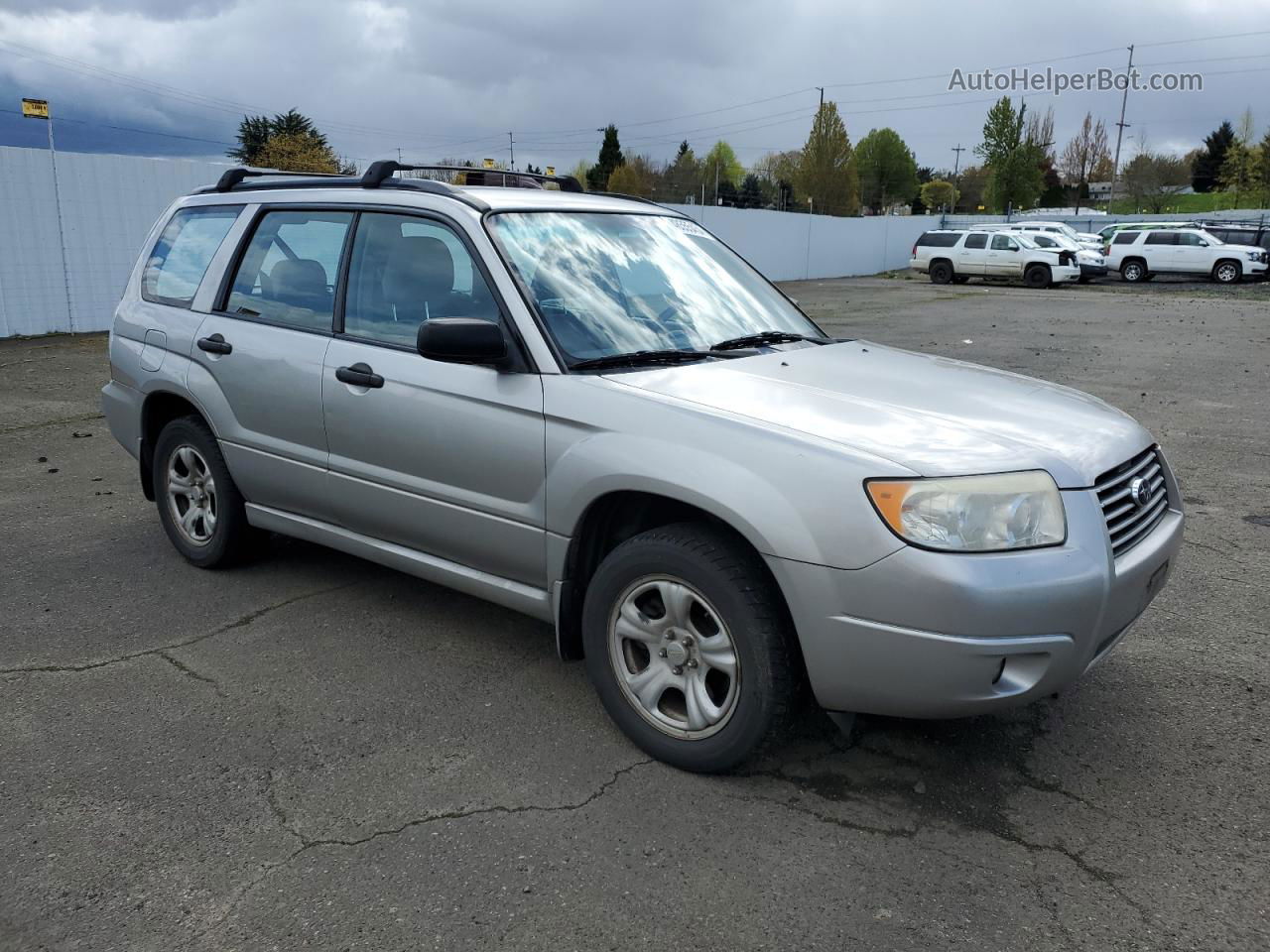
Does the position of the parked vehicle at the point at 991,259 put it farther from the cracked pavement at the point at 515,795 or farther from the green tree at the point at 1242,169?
the green tree at the point at 1242,169

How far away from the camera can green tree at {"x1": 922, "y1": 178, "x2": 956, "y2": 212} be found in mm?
104100

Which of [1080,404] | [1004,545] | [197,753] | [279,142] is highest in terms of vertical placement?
[279,142]

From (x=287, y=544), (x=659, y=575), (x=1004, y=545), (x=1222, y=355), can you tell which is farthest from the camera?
(x=1222, y=355)

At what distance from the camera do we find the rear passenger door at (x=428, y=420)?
3.55m

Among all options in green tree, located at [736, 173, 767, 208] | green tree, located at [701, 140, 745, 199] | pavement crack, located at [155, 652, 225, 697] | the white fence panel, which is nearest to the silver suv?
pavement crack, located at [155, 652, 225, 697]

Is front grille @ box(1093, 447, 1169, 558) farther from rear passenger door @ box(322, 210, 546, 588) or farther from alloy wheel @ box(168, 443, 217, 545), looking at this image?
alloy wheel @ box(168, 443, 217, 545)

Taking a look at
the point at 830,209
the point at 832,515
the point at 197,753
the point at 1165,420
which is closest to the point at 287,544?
the point at 197,753

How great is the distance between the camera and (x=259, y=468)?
4.55 meters

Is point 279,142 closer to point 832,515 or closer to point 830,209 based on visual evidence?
point 830,209

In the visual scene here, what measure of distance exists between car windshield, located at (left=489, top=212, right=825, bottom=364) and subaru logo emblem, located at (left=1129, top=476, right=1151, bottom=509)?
1487 millimetres

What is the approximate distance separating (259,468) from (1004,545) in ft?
10.4

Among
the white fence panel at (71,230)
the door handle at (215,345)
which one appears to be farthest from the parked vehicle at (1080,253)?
the door handle at (215,345)

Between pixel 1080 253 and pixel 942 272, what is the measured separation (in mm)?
4692

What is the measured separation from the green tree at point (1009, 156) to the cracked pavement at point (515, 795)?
254 ft
